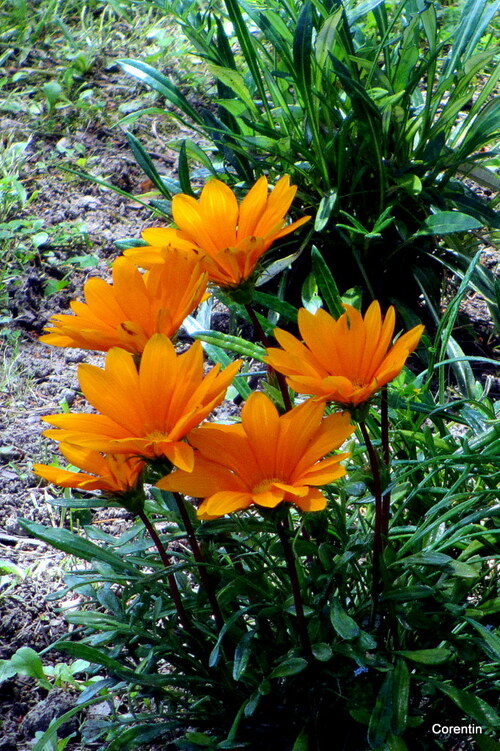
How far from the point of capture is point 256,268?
3.69 feet

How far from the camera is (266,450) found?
93 centimetres

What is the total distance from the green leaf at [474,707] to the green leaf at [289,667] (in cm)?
20

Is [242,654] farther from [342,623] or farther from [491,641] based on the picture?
[491,641]

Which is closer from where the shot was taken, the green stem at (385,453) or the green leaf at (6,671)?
the green stem at (385,453)

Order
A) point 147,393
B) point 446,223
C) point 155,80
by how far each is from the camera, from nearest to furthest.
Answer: point 147,393 → point 446,223 → point 155,80

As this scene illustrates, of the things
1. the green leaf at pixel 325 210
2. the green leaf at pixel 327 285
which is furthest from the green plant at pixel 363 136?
the green leaf at pixel 327 285

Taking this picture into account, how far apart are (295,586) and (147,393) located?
0.30 metres

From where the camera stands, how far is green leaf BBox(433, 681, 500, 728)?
3.51 ft

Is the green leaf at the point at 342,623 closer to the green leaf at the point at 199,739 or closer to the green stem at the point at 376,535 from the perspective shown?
the green stem at the point at 376,535

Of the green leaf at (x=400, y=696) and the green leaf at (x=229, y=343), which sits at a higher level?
the green leaf at (x=229, y=343)

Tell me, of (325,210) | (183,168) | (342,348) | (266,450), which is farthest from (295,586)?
(325,210)

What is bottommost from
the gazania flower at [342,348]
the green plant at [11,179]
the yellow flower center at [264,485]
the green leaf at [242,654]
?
the green leaf at [242,654]

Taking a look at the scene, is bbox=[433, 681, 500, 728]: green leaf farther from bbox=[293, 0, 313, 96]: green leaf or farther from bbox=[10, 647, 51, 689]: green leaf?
bbox=[293, 0, 313, 96]: green leaf

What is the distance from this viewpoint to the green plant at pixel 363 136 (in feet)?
6.86
